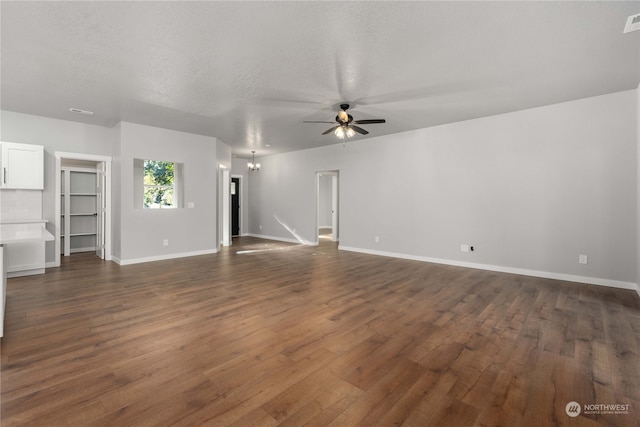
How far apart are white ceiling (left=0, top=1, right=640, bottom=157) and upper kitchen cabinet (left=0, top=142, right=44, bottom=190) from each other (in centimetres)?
66

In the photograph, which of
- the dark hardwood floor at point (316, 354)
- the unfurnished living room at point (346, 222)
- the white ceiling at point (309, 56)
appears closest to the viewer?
the dark hardwood floor at point (316, 354)

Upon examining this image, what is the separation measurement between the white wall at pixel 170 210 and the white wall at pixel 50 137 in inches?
32.6

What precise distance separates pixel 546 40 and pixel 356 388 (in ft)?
11.5

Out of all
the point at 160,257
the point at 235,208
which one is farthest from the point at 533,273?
the point at 235,208

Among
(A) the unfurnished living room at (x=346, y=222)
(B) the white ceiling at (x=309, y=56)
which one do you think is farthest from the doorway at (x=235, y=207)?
(B) the white ceiling at (x=309, y=56)

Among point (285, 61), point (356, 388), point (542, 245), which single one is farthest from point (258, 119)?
point (542, 245)

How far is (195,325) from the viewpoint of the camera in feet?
9.21

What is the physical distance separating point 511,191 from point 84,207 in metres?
9.35

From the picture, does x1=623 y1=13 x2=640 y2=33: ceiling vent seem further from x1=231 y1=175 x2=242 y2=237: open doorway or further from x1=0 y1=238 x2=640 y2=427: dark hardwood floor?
x1=231 y1=175 x2=242 y2=237: open doorway

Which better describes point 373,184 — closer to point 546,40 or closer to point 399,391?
point 546,40

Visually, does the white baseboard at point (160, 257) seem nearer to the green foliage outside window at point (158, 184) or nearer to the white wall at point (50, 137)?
the green foliage outside window at point (158, 184)

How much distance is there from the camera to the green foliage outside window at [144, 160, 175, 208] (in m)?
5.99

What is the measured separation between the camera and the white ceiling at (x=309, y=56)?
7.76ft

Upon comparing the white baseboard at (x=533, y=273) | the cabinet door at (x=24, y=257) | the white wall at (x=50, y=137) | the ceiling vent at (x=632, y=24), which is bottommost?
the white baseboard at (x=533, y=273)
